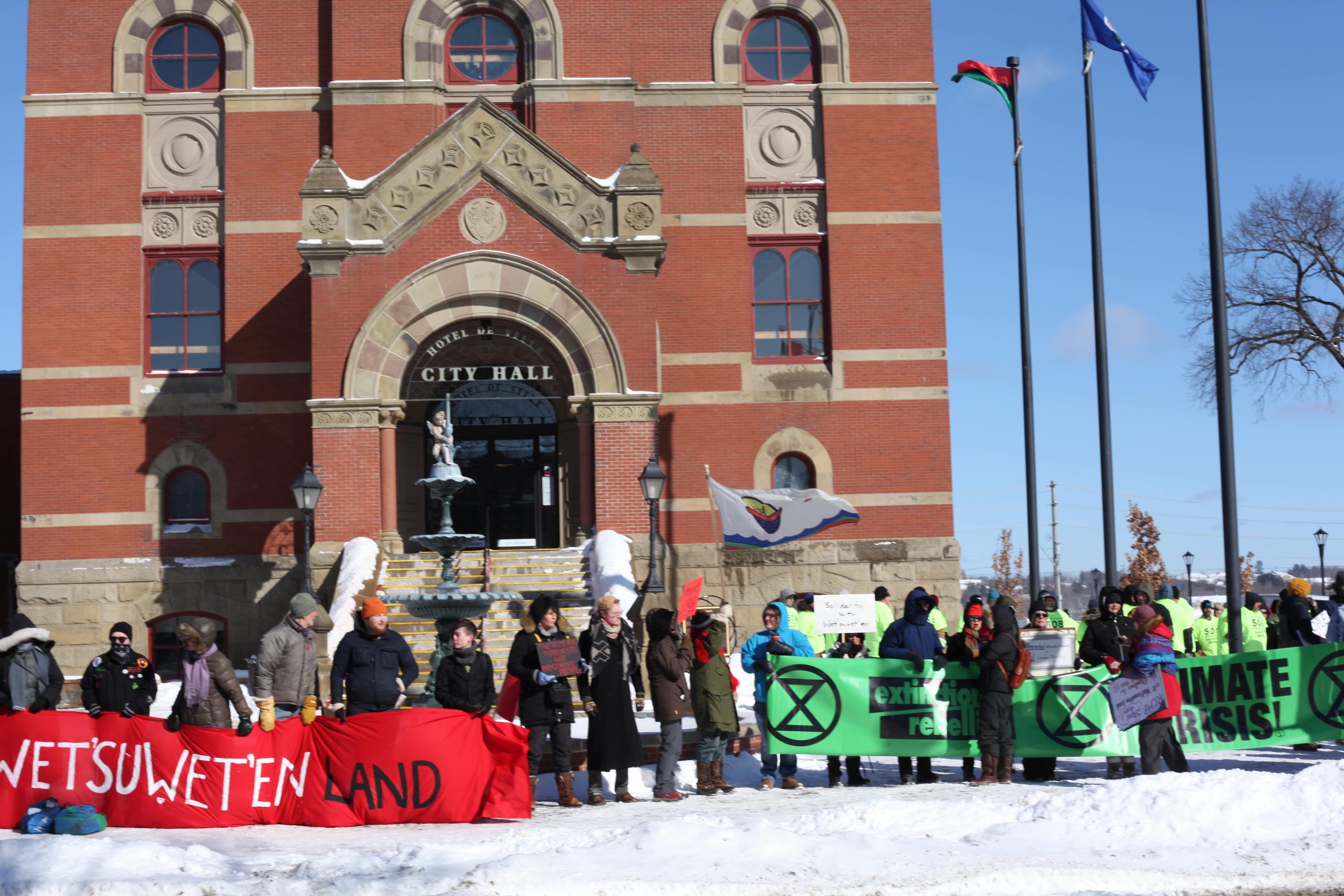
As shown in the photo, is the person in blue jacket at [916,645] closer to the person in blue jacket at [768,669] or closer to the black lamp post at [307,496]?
the person in blue jacket at [768,669]

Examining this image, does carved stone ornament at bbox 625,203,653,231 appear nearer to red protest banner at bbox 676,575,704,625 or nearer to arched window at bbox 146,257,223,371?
red protest banner at bbox 676,575,704,625

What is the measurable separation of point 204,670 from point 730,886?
5350 mm

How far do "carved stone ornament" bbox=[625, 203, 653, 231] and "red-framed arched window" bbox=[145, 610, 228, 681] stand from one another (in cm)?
1053

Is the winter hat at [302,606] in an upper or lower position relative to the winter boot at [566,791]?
upper

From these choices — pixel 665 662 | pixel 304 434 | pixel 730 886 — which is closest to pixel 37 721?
pixel 665 662

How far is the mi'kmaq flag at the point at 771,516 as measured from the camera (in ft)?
73.2

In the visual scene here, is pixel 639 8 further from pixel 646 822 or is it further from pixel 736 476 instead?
pixel 646 822

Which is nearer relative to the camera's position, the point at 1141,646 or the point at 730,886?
the point at 730,886

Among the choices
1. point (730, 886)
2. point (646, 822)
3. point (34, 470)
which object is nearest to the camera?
point (730, 886)

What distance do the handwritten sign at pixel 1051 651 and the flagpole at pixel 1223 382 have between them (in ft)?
11.0

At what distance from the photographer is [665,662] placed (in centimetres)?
1249

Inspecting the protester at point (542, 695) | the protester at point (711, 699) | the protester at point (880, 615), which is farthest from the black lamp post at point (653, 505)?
the protester at point (542, 695)

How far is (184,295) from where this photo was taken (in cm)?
2636

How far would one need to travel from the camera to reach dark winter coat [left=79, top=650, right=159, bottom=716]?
1202cm
